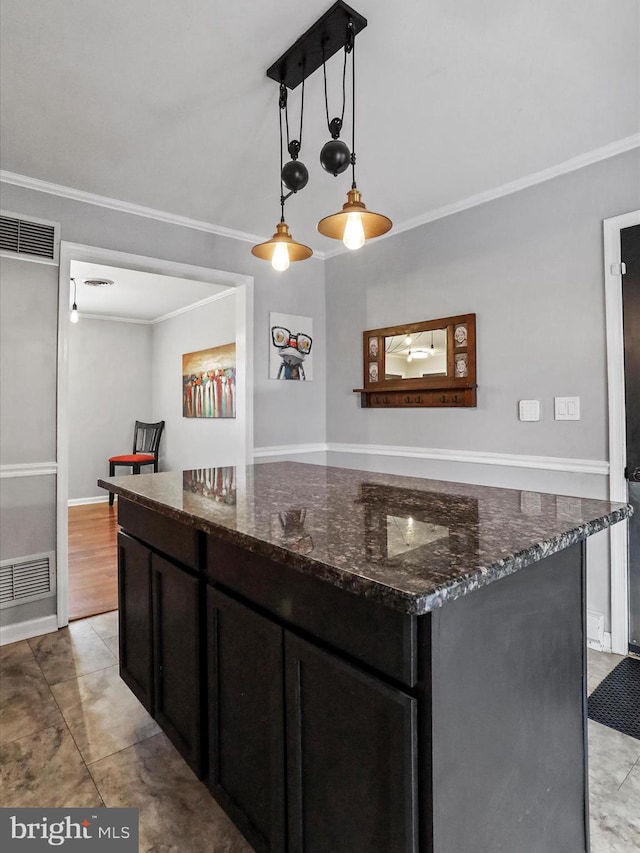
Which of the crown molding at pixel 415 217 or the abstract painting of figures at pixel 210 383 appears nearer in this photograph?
the crown molding at pixel 415 217

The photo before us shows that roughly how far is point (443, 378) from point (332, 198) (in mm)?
1316

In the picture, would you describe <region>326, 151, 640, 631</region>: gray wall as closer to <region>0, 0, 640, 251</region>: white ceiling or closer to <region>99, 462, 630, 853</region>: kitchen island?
<region>0, 0, 640, 251</region>: white ceiling

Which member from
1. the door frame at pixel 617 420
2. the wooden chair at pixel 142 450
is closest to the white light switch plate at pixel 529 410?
the door frame at pixel 617 420

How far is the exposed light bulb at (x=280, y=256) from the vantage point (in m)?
2.01

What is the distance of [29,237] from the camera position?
2701 mm

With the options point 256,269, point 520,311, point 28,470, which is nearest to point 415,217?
point 520,311

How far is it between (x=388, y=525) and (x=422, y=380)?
2.27m

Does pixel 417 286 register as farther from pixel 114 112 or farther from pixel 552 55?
pixel 114 112

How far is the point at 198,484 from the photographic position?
1.76 m

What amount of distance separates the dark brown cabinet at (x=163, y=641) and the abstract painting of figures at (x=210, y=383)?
Answer: 317cm

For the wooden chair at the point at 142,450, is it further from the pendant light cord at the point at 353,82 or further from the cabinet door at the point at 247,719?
the cabinet door at the point at 247,719

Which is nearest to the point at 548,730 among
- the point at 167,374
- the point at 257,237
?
the point at 257,237

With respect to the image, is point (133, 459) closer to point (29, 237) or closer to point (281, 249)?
point (29, 237)

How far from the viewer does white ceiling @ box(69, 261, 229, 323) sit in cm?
463
